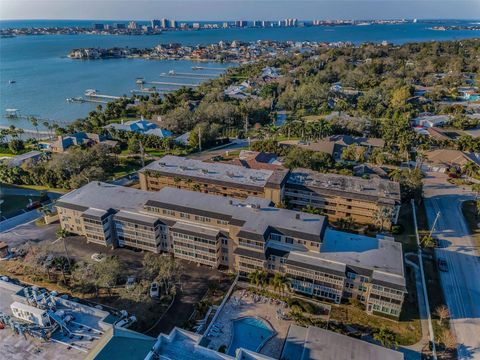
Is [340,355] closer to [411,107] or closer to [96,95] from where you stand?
[411,107]

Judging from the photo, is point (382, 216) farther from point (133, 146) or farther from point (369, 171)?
point (133, 146)

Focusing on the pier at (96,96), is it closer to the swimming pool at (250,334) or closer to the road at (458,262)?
the road at (458,262)

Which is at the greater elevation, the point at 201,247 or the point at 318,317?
the point at 201,247

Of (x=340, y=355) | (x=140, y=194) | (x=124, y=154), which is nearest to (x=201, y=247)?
(x=140, y=194)

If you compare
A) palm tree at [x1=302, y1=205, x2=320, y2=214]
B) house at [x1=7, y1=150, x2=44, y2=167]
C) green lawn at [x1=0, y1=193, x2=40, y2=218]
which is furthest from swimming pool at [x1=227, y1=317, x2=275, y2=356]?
house at [x1=7, y1=150, x2=44, y2=167]

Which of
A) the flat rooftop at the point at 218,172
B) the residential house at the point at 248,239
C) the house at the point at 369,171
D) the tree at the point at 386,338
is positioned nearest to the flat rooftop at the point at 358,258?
the residential house at the point at 248,239

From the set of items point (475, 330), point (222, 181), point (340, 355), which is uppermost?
point (222, 181)
